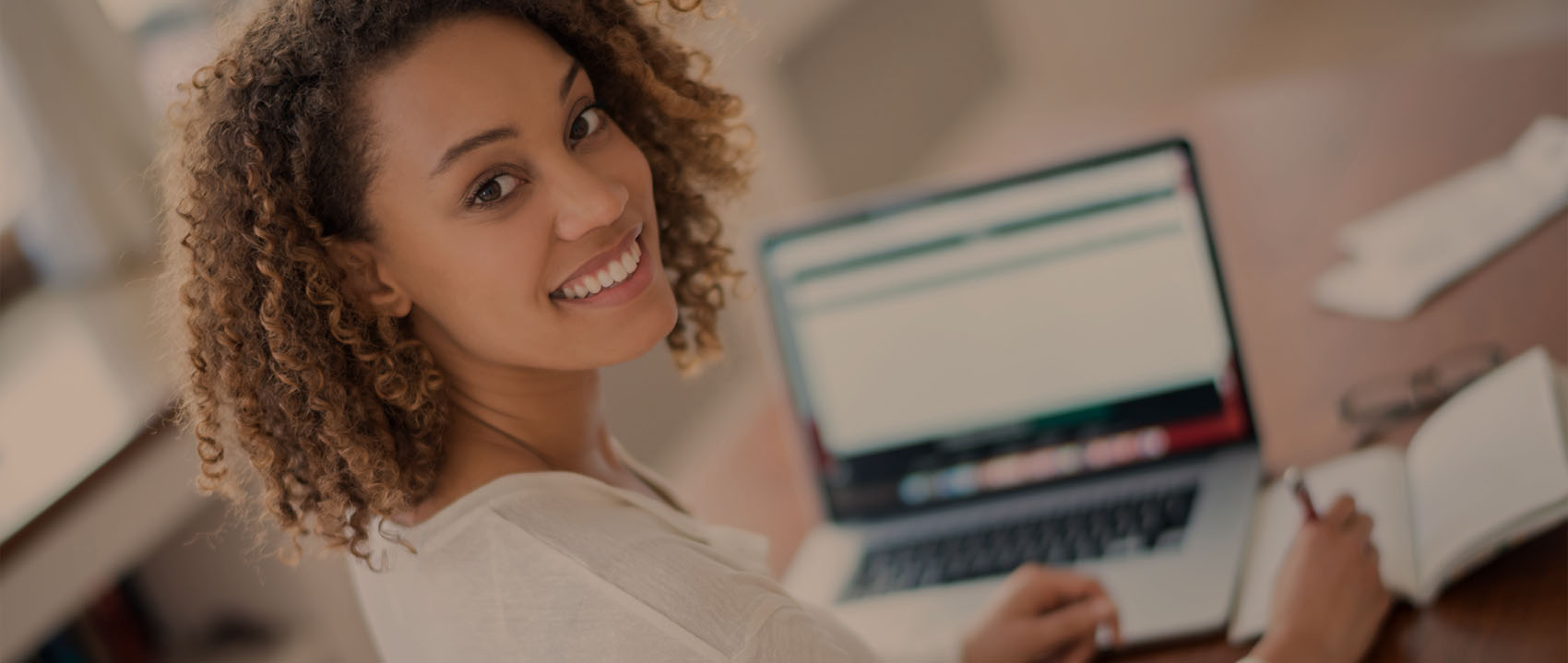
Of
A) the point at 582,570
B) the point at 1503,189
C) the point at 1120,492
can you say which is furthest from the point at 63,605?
the point at 1503,189

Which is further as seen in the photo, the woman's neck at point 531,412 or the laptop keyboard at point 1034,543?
the laptop keyboard at point 1034,543

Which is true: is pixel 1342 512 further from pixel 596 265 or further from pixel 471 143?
pixel 471 143

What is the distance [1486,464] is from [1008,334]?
0.44 m

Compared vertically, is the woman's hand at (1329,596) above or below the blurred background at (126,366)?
below

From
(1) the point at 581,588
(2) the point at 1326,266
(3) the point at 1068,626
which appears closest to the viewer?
(1) the point at 581,588

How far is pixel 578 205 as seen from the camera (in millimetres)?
935

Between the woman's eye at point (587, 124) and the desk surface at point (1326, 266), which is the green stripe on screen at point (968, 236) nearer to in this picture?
the desk surface at point (1326, 266)

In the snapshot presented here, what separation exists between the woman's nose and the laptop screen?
1.48 feet

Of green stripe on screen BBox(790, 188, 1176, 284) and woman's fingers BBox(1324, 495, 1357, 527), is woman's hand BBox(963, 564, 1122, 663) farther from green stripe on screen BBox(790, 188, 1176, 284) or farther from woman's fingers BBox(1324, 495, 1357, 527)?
green stripe on screen BBox(790, 188, 1176, 284)

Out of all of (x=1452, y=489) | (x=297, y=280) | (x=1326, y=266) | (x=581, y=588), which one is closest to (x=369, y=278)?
(x=297, y=280)

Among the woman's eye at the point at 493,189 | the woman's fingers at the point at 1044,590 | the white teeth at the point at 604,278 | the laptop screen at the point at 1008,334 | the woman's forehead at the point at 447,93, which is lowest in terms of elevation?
the woman's fingers at the point at 1044,590

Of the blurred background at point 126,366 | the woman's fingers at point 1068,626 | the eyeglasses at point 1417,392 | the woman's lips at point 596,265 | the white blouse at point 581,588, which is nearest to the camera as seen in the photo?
the white blouse at point 581,588

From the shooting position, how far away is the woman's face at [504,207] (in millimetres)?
907

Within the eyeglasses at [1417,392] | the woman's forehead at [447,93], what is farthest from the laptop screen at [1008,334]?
the woman's forehead at [447,93]
